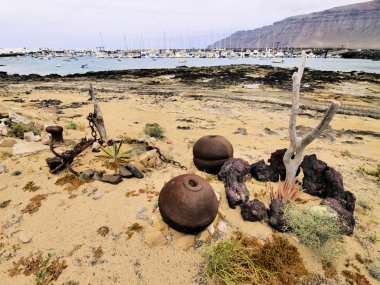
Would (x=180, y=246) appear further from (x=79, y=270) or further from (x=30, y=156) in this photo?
(x=30, y=156)

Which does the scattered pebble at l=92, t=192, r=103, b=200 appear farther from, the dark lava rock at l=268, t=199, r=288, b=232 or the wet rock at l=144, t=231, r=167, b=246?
the dark lava rock at l=268, t=199, r=288, b=232

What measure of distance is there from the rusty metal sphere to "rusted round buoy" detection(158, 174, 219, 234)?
19.0 ft

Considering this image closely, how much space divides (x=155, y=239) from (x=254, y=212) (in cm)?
227

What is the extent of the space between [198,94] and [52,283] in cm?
2055

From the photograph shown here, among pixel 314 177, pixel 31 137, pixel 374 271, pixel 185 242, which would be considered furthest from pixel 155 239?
pixel 31 137

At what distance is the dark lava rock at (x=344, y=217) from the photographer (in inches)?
210

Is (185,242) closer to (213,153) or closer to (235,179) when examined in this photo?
(235,179)

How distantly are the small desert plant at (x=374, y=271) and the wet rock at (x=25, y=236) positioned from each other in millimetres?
6690

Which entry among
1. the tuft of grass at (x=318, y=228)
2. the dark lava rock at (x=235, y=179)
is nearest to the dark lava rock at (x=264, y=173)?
the dark lava rock at (x=235, y=179)

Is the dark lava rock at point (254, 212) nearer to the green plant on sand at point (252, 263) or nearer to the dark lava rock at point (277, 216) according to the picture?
the dark lava rock at point (277, 216)

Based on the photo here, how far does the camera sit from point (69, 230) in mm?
5363

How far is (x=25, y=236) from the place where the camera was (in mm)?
5121

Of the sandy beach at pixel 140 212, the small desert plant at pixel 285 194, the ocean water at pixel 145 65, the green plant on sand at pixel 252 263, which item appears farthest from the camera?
the ocean water at pixel 145 65

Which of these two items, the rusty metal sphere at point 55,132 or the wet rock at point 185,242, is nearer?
the wet rock at point 185,242
